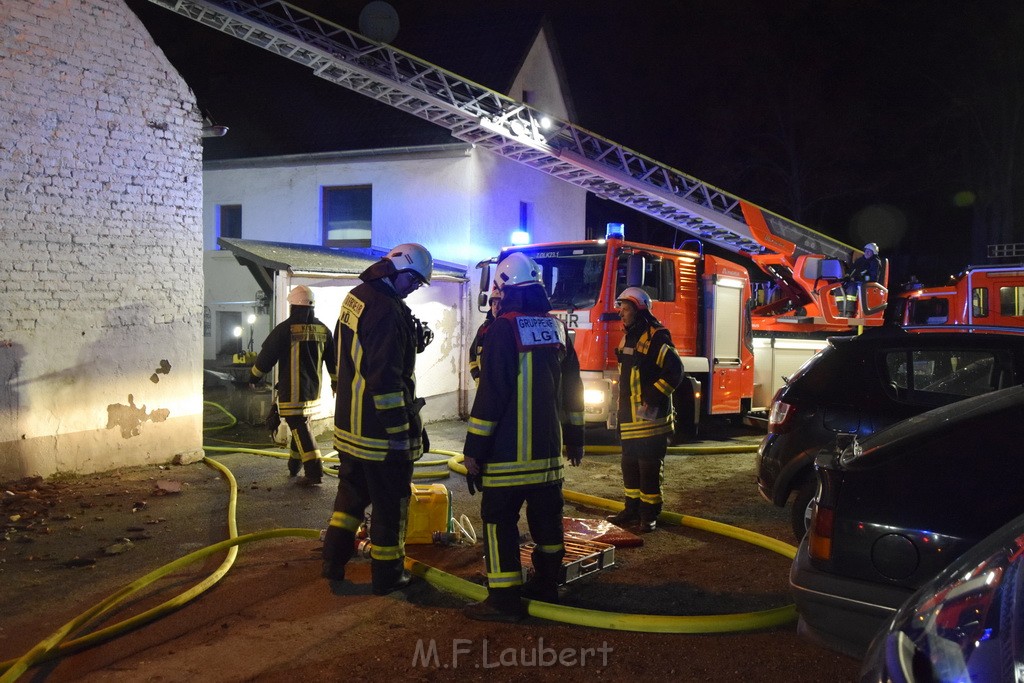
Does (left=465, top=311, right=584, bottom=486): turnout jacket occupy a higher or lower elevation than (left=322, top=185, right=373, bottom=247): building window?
lower

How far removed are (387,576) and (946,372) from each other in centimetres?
392

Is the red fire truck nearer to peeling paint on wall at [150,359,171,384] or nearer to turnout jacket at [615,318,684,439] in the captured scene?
turnout jacket at [615,318,684,439]

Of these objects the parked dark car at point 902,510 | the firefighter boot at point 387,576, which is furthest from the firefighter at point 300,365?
the parked dark car at point 902,510

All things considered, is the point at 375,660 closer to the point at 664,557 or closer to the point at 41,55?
the point at 664,557

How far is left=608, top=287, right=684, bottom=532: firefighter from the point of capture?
20.0 ft

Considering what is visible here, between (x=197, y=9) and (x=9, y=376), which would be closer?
(x=9, y=376)

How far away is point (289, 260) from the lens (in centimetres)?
1009

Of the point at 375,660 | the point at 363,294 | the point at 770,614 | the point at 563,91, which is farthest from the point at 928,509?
the point at 563,91

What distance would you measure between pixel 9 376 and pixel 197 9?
738cm

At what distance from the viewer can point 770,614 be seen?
13.4 feet

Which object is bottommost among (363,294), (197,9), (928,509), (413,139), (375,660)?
(375,660)

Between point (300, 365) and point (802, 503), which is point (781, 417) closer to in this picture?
point (802, 503)

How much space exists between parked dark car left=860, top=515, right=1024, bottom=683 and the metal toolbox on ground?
2680mm

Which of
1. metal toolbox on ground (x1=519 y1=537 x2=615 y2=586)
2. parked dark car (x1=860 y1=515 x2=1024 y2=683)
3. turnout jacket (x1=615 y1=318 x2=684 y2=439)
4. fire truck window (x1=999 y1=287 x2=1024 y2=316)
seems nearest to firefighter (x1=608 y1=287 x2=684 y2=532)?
turnout jacket (x1=615 y1=318 x2=684 y2=439)
